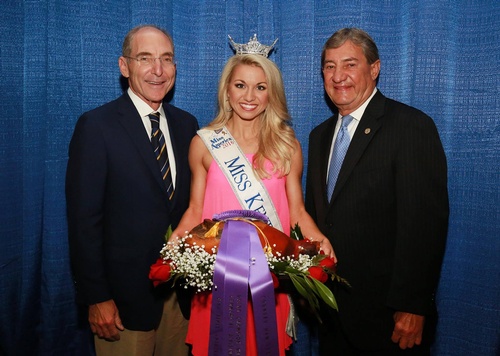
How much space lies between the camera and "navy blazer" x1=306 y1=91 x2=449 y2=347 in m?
1.71

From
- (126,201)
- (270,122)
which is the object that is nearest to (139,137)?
(126,201)

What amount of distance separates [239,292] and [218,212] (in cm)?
52

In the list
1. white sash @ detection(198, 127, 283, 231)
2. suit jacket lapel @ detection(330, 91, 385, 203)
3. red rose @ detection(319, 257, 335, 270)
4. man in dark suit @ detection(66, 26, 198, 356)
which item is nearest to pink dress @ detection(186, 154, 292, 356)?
white sash @ detection(198, 127, 283, 231)

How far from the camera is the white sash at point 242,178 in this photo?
193 centimetres

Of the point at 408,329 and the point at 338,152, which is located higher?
the point at 338,152

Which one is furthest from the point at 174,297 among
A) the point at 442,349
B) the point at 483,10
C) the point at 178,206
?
the point at 483,10

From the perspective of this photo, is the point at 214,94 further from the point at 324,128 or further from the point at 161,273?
the point at 161,273

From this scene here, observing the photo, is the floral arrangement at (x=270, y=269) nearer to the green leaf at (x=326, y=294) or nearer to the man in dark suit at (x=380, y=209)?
the green leaf at (x=326, y=294)

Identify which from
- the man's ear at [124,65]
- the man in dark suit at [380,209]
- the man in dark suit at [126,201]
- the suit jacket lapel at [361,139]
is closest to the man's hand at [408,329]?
the man in dark suit at [380,209]

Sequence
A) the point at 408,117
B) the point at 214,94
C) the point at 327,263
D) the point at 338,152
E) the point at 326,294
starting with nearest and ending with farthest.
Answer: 1. the point at 326,294
2. the point at 327,263
3. the point at 408,117
4. the point at 338,152
5. the point at 214,94

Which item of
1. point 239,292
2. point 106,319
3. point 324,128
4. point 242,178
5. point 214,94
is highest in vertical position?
point 214,94

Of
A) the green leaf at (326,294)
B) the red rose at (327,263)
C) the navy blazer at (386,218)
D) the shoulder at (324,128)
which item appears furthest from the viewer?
the shoulder at (324,128)

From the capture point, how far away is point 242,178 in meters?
1.95

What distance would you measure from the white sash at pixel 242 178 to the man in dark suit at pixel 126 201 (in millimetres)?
178
